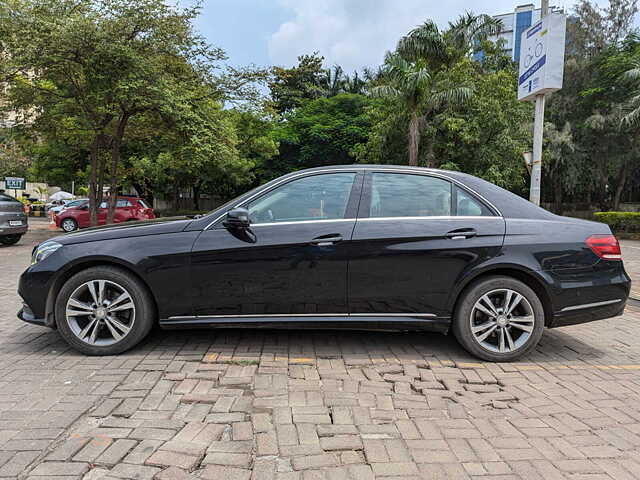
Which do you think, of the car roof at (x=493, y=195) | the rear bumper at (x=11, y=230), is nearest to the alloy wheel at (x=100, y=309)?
the car roof at (x=493, y=195)

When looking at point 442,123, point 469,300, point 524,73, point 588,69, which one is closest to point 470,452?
point 469,300

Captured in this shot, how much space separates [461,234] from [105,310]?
118 inches

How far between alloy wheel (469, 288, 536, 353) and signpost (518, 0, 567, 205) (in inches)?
219

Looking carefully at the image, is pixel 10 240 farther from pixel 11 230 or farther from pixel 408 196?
pixel 408 196

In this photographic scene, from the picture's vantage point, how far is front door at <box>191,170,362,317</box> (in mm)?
3574

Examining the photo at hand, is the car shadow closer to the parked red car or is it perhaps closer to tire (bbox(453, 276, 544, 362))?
tire (bbox(453, 276, 544, 362))

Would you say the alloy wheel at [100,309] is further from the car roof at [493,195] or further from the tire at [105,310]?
the car roof at [493,195]

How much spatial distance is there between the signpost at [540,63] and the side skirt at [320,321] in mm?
6010

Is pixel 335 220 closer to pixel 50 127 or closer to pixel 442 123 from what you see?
pixel 50 127

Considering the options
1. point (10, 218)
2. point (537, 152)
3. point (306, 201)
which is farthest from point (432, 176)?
point (10, 218)

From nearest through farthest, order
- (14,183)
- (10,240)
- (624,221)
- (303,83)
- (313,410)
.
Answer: (313,410), (10,240), (624,221), (14,183), (303,83)

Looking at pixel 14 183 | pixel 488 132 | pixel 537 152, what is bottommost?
pixel 537 152

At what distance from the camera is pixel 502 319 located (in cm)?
364

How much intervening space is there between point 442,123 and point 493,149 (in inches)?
105
